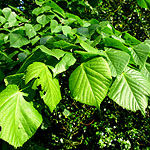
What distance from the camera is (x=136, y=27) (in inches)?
129

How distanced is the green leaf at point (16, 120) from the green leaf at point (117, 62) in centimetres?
33

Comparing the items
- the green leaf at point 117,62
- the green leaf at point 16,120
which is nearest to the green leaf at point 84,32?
the green leaf at point 117,62

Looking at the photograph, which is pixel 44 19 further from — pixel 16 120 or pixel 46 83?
pixel 16 120

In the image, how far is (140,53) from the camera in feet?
2.67

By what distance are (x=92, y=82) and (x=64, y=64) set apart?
14cm

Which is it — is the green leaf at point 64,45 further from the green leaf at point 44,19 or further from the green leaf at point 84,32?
the green leaf at point 44,19

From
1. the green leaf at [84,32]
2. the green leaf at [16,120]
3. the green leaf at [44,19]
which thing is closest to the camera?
the green leaf at [16,120]

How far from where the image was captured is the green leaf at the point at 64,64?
2.32 ft

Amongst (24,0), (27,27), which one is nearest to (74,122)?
(24,0)

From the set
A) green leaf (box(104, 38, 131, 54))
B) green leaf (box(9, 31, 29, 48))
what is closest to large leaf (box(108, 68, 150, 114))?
green leaf (box(104, 38, 131, 54))

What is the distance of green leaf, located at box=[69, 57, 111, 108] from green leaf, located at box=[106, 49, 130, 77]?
0.05 metres

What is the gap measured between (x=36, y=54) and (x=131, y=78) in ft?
1.30

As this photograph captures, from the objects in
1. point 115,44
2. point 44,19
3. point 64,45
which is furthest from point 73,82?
point 44,19

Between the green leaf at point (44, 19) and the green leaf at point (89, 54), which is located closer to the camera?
the green leaf at point (89, 54)
